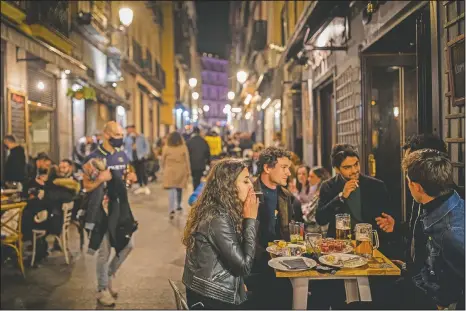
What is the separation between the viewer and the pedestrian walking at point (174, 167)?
488 inches

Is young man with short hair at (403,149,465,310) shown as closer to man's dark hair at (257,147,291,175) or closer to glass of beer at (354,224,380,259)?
glass of beer at (354,224,380,259)

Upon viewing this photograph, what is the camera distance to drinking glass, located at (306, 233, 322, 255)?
4489 mm

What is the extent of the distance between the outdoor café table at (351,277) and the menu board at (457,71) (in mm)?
1491

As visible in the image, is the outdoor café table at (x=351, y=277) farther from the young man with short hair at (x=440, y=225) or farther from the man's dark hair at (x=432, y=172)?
the man's dark hair at (x=432, y=172)

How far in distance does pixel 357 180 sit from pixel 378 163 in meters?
3.57

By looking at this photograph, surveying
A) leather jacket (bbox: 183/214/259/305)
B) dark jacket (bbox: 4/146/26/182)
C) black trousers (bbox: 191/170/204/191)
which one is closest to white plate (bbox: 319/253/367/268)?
leather jacket (bbox: 183/214/259/305)

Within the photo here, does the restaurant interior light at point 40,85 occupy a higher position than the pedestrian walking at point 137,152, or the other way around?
the restaurant interior light at point 40,85

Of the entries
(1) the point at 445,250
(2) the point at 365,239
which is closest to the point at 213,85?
(2) the point at 365,239

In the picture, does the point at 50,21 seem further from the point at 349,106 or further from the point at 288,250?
the point at 288,250

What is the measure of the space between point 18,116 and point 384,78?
801cm

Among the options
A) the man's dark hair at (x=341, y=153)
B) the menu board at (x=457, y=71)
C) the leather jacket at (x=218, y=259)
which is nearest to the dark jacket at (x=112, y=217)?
the man's dark hair at (x=341, y=153)

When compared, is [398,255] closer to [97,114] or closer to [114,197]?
[114,197]

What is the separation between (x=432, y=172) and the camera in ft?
11.2

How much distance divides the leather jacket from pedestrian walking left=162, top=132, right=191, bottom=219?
28.7 ft
